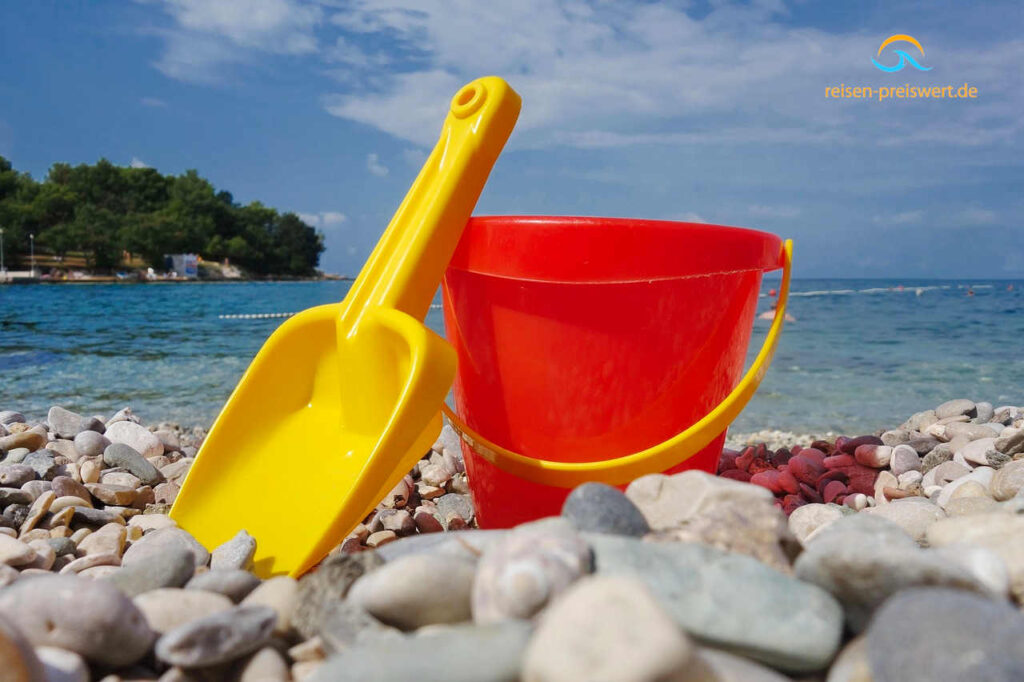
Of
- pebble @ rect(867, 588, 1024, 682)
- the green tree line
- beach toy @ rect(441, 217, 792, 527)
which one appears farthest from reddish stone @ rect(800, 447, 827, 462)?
the green tree line

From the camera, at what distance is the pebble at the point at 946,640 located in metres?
0.61

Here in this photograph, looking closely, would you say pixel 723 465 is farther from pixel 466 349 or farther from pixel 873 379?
pixel 873 379

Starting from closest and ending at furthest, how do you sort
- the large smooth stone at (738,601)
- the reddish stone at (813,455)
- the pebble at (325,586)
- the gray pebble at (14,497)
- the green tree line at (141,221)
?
the large smooth stone at (738,601)
the pebble at (325,586)
the gray pebble at (14,497)
the reddish stone at (813,455)
the green tree line at (141,221)

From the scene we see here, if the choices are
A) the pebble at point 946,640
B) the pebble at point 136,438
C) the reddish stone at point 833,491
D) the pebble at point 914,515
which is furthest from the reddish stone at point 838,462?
the pebble at point 136,438

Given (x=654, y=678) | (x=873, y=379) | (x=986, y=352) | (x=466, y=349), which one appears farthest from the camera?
(x=986, y=352)

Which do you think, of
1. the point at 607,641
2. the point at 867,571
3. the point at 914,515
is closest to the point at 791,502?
the point at 914,515

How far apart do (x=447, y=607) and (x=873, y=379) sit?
5.19 m

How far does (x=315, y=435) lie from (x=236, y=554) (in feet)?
1.24

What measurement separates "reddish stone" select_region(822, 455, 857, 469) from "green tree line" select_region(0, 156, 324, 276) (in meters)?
32.0

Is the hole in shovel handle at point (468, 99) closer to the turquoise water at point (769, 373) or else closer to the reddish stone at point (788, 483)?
the reddish stone at point (788, 483)

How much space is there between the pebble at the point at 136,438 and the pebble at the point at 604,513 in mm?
1979

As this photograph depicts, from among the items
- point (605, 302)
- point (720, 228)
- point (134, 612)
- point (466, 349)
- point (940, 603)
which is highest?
point (720, 228)

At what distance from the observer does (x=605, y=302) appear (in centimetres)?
136

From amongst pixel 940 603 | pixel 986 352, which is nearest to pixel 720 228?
pixel 940 603
